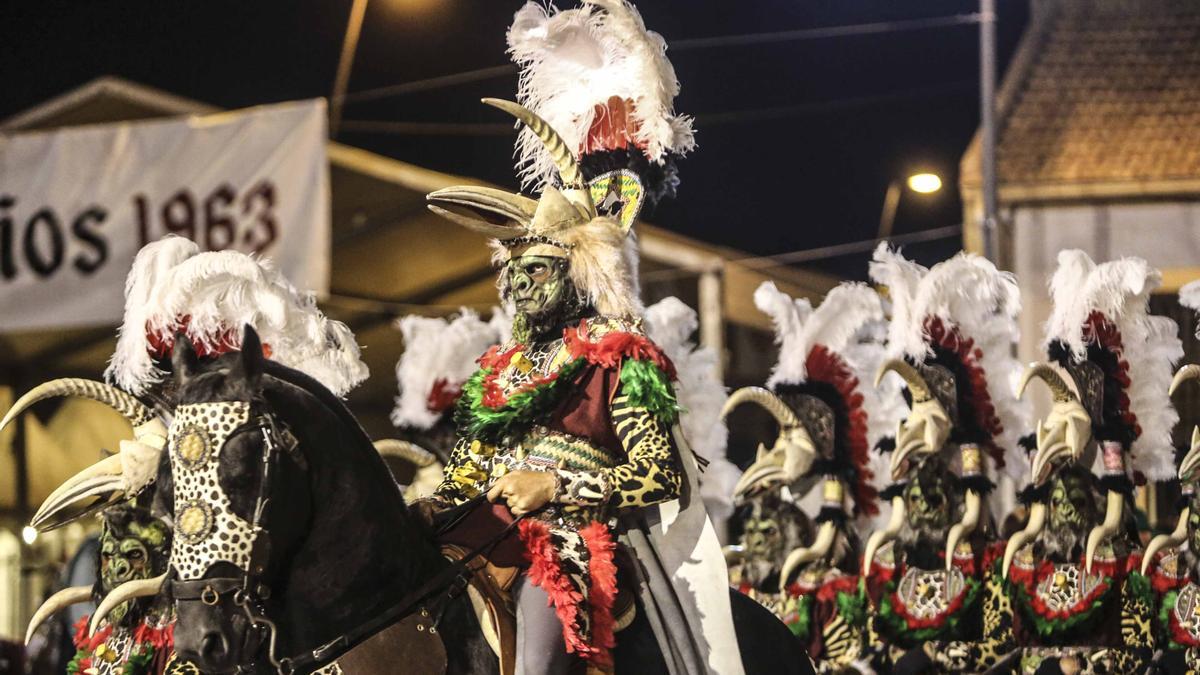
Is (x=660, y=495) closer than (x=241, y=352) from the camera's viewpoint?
No

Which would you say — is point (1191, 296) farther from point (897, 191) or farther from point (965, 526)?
point (897, 191)

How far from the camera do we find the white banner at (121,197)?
531 inches

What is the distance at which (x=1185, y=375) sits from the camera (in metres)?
8.76

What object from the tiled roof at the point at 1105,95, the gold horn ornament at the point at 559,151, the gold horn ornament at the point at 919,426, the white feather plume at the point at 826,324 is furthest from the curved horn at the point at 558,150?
the tiled roof at the point at 1105,95

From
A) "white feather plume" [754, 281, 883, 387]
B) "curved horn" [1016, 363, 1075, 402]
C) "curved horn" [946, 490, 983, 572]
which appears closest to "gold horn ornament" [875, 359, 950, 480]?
"curved horn" [946, 490, 983, 572]

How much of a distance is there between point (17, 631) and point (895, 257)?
10.4m

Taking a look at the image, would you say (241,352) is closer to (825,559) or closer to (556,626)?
(556,626)

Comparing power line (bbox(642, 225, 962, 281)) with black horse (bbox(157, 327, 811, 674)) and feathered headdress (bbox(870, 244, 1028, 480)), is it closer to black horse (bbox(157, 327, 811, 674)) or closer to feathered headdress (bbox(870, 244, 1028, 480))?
feathered headdress (bbox(870, 244, 1028, 480))

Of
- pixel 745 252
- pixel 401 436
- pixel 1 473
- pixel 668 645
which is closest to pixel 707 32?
pixel 745 252

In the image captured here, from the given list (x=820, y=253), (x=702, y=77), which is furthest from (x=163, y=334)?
(x=820, y=253)

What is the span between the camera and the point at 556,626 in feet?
17.5

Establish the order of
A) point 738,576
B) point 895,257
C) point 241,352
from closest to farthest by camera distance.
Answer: point 241,352 → point 895,257 → point 738,576

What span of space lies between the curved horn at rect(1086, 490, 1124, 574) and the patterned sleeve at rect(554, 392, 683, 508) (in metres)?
4.05

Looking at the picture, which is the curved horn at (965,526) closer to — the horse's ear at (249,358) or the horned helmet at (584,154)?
the horned helmet at (584,154)
